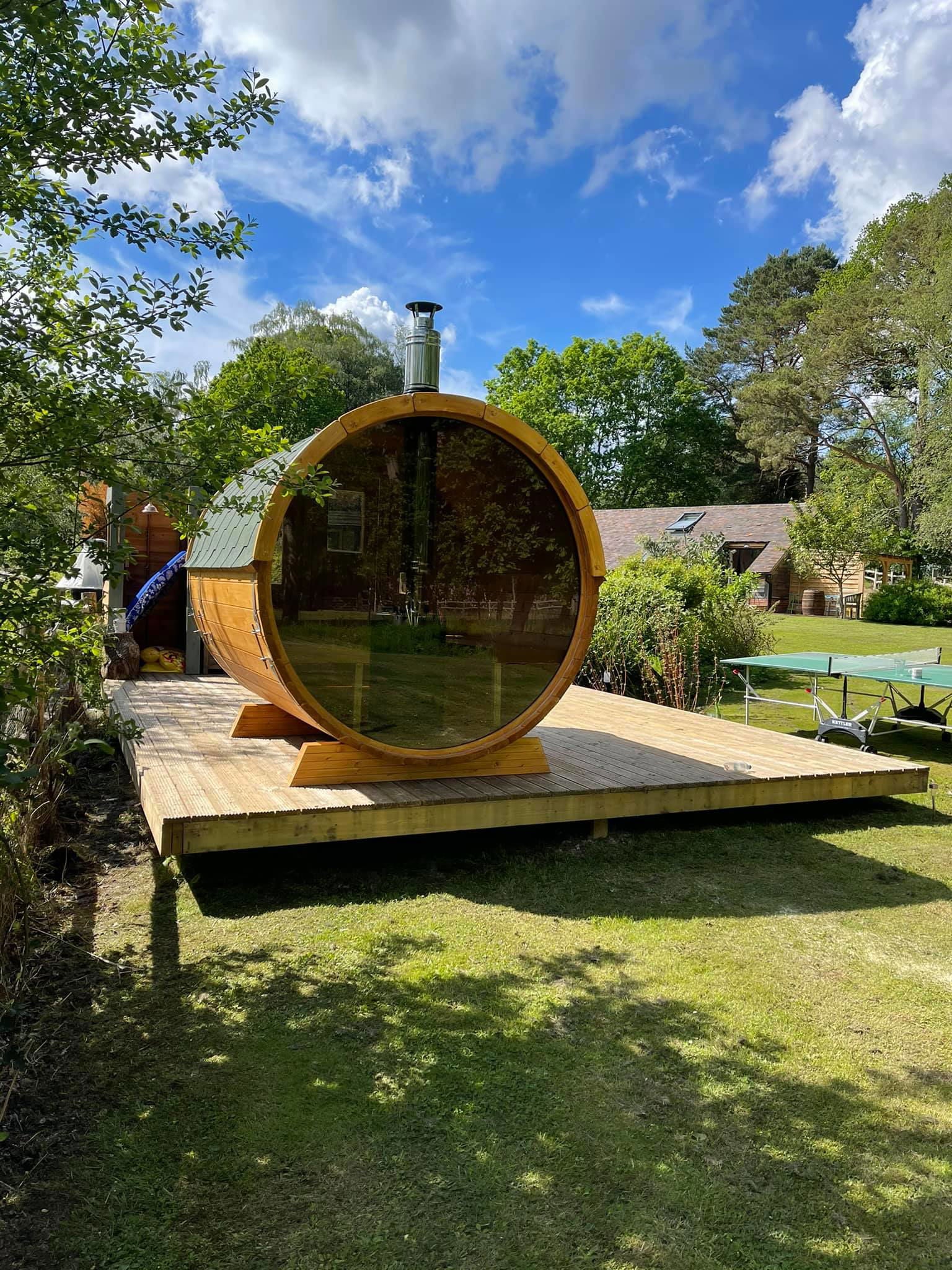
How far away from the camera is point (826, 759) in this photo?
566 centimetres

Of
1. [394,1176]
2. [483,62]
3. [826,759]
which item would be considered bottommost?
[394,1176]

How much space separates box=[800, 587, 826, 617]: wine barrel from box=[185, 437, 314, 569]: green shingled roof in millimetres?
24305

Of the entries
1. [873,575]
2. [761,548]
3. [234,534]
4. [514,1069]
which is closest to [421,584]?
[234,534]

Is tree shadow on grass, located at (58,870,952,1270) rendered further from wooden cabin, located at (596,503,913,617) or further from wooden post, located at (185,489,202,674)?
wooden cabin, located at (596,503,913,617)

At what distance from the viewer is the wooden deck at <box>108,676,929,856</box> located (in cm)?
384

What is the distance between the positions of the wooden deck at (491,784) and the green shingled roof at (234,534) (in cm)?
115

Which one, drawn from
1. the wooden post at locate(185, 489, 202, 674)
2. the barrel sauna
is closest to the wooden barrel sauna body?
the barrel sauna

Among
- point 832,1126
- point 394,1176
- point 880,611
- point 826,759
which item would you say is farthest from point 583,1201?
point 880,611

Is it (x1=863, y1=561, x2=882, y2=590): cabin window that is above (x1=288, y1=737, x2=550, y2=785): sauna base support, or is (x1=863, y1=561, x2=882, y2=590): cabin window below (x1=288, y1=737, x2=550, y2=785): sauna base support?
above

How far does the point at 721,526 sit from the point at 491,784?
2695 cm

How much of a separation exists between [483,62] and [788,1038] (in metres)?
9.95

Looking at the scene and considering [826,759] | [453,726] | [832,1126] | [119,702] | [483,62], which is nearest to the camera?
[832,1126]

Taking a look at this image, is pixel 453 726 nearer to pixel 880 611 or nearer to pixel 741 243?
pixel 880 611

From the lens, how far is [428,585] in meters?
5.10
